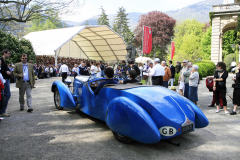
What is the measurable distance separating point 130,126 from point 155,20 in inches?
1762

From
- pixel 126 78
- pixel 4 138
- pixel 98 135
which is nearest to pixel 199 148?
pixel 98 135

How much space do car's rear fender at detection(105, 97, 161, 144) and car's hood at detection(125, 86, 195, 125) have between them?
0.30 metres

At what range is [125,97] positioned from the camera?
3.71 m

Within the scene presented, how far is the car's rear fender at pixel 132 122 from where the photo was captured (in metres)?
3.20

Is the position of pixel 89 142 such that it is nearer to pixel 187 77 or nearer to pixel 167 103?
pixel 167 103

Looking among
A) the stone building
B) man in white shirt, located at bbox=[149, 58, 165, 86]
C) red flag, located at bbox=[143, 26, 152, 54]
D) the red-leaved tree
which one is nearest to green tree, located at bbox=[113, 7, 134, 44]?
the red-leaved tree

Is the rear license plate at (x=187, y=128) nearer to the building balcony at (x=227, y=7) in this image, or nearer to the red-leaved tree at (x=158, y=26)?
the building balcony at (x=227, y=7)

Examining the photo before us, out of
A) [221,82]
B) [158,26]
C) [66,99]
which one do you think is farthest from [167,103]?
[158,26]

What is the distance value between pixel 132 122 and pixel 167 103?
791 mm

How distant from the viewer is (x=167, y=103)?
3.66 meters

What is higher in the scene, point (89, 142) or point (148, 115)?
point (148, 115)

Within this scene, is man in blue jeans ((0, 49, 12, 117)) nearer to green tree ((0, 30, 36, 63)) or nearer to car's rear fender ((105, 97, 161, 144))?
car's rear fender ((105, 97, 161, 144))

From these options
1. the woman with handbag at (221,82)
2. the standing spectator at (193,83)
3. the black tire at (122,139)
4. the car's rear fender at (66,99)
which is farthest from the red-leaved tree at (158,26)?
the black tire at (122,139)

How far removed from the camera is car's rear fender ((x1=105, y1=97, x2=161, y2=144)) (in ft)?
10.5
